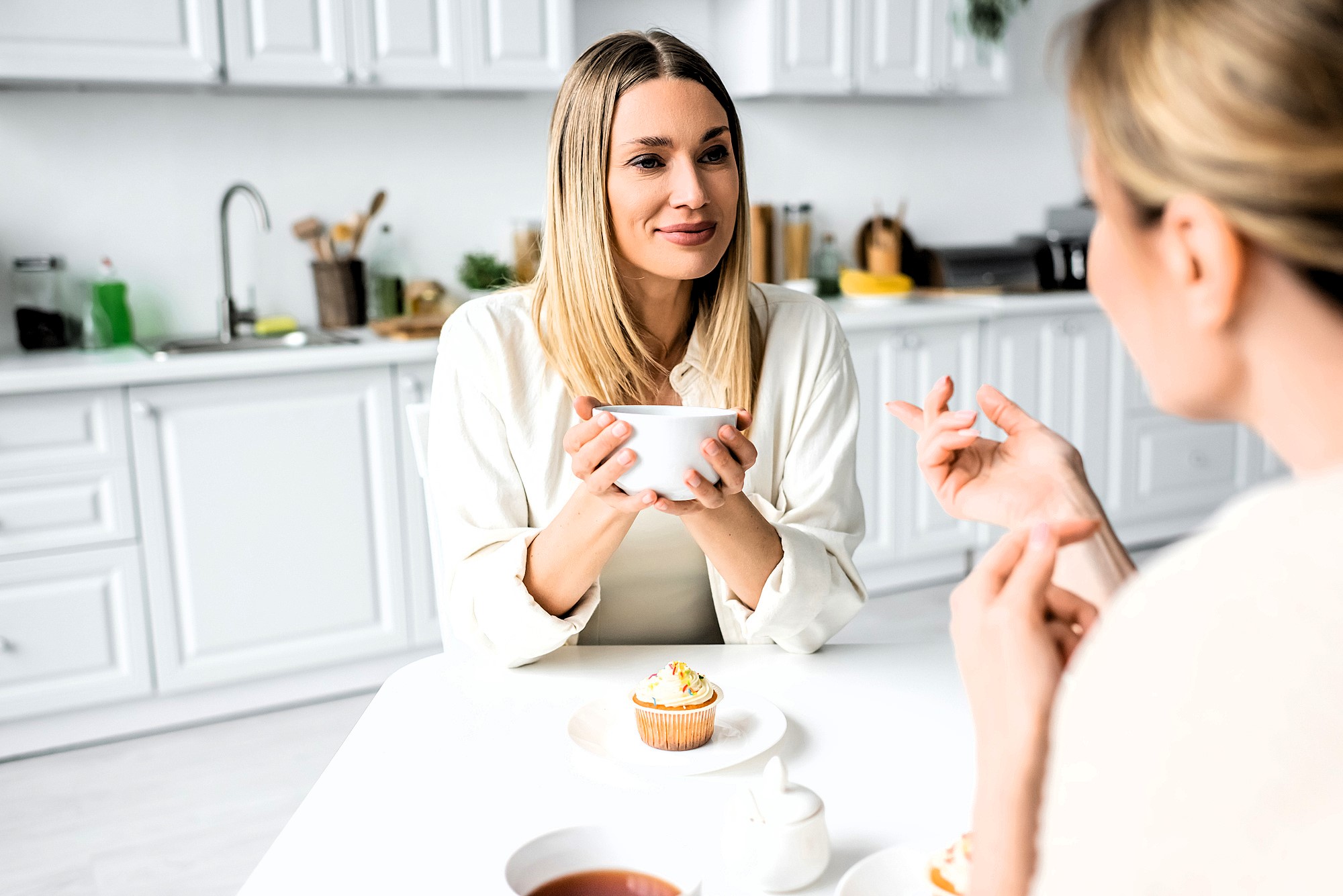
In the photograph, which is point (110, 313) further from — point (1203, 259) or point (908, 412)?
point (1203, 259)

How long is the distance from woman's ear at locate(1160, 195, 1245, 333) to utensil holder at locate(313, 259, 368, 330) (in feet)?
9.73

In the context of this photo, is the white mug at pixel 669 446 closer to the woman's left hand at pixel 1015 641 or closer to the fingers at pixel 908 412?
the fingers at pixel 908 412

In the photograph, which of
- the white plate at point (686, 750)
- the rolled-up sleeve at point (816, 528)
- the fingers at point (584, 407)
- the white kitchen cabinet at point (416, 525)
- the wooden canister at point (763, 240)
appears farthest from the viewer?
the wooden canister at point (763, 240)

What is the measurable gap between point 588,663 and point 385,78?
7.42ft

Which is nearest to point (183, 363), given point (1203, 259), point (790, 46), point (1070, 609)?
point (790, 46)

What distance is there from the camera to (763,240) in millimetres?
3826

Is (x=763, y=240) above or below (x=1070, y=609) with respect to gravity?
above

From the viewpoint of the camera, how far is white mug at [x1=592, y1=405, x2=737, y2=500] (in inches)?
42.3

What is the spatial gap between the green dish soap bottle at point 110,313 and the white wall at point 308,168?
5.3 inches

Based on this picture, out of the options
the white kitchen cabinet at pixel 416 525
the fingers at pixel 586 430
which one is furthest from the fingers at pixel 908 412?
the white kitchen cabinet at pixel 416 525

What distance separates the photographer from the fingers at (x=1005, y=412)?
0.97 metres

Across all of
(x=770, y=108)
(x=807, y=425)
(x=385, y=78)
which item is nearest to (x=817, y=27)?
(x=770, y=108)

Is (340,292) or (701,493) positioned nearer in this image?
(701,493)

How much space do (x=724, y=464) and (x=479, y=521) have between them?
0.46 metres
